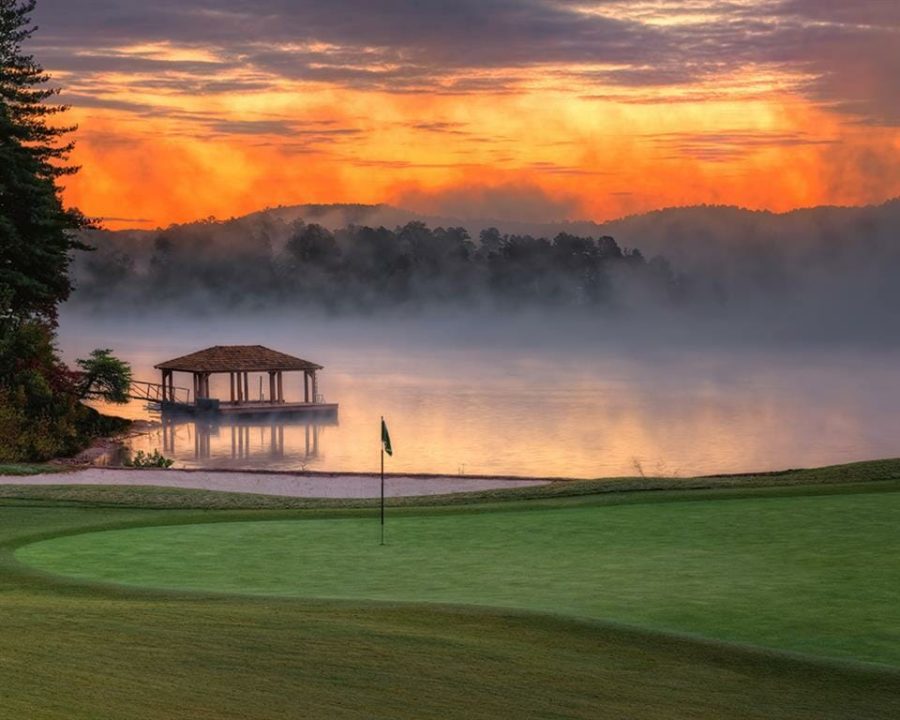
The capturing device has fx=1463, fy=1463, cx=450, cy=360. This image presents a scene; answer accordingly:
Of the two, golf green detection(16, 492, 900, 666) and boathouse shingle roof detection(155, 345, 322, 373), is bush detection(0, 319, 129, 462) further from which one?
golf green detection(16, 492, 900, 666)

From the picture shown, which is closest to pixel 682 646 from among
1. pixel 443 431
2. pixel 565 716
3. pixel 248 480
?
pixel 565 716

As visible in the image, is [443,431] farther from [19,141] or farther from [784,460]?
→ [19,141]

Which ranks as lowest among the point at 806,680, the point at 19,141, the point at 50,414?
the point at 806,680

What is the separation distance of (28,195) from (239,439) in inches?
789

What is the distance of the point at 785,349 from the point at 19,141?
6393 inches

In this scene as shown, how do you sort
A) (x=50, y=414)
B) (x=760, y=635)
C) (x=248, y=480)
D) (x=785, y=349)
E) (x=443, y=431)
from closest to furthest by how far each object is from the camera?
(x=760, y=635)
(x=248, y=480)
(x=50, y=414)
(x=443, y=431)
(x=785, y=349)

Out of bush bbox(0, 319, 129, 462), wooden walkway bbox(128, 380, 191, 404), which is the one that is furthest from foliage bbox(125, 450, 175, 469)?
wooden walkway bbox(128, 380, 191, 404)

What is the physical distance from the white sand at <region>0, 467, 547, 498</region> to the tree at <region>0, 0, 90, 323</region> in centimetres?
1588

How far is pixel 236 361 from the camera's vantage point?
69.6m

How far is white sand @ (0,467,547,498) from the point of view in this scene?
3008 cm

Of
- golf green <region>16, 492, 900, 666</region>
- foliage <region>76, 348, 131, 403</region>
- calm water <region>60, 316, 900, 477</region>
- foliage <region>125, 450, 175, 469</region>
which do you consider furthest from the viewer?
calm water <region>60, 316, 900, 477</region>

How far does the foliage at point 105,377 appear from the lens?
5491 centimetres

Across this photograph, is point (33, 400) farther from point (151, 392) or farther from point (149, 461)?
point (151, 392)

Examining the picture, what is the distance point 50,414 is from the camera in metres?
46.5
